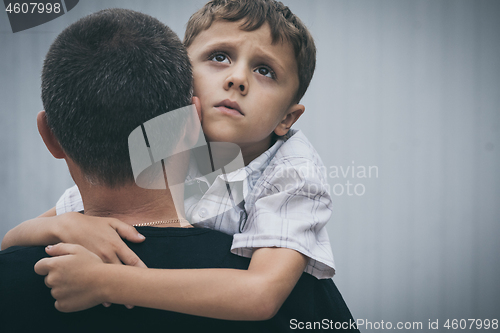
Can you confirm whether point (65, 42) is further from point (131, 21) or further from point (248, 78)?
point (248, 78)

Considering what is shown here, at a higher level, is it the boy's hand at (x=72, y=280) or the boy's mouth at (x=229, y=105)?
the boy's mouth at (x=229, y=105)

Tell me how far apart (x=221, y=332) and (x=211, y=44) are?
30.7 inches

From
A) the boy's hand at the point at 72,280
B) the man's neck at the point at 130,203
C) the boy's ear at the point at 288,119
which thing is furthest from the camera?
the boy's ear at the point at 288,119

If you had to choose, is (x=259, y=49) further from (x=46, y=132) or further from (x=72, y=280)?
(x=72, y=280)

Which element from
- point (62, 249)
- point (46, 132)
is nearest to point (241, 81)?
point (46, 132)

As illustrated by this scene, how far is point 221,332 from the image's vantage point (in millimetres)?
708

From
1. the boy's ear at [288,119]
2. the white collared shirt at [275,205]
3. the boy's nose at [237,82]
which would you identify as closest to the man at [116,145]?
the white collared shirt at [275,205]

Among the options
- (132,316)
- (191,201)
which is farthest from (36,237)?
(191,201)

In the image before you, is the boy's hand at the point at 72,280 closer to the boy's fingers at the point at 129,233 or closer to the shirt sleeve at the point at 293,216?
the boy's fingers at the point at 129,233

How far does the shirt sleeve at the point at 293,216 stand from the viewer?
0.80m

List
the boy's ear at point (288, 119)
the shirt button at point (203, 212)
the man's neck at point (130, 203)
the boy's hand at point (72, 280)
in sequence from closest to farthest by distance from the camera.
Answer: the boy's hand at point (72, 280) → the man's neck at point (130, 203) → the shirt button at point (203, 212) → the boy's ear at point (288, 119)

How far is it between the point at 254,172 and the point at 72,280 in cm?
57

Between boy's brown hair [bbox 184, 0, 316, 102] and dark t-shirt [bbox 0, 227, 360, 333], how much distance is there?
2.18ft

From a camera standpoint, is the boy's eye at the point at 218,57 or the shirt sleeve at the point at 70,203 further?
the shirt sleeve at the point at 70,203
